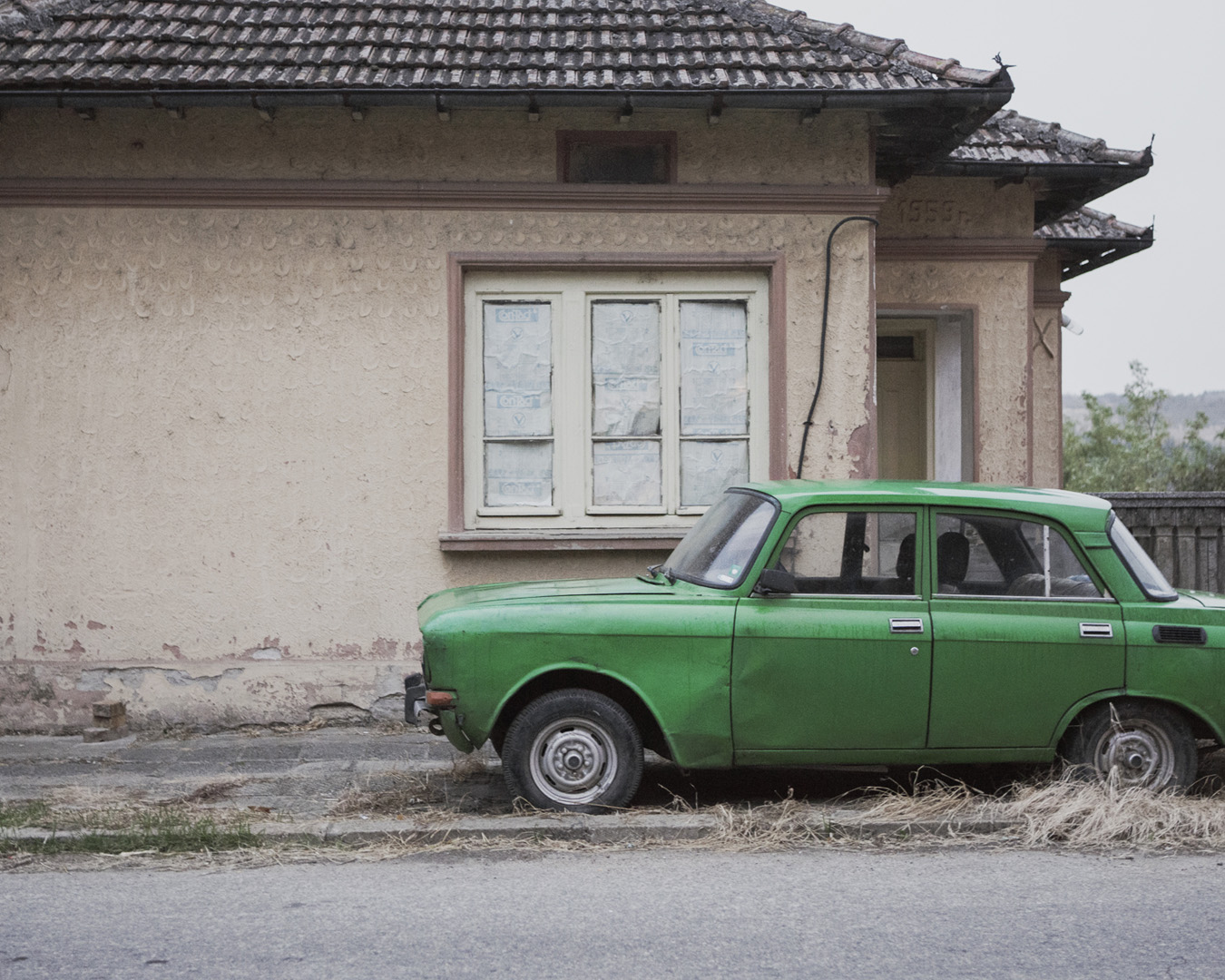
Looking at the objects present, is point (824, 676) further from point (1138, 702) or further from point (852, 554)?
point (1138, 702)

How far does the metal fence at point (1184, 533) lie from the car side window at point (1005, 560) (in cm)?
329

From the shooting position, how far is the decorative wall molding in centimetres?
821

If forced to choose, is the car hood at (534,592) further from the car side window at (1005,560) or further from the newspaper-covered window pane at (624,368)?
the newspaper-covered window pane at (624,368)

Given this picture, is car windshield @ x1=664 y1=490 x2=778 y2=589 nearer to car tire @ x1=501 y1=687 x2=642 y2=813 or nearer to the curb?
car tire @ x1=501 y1=687 x2=642 y2=813

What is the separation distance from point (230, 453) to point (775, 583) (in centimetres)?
425

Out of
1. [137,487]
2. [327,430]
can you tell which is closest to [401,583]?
[327,430]

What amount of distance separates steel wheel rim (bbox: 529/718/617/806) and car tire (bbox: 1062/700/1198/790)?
87.2 inches

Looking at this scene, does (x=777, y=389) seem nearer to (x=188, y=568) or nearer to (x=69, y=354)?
(x=188, y=568)

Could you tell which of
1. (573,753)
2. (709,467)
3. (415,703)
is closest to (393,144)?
(709,467)

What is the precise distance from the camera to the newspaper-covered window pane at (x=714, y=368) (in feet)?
27.9

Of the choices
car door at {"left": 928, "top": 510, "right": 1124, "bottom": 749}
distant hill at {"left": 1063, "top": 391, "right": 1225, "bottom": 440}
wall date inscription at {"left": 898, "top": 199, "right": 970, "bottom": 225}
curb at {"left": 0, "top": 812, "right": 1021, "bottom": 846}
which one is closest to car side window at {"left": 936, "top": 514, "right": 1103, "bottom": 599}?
car door at {"left": 928, "top": 510, "right": 1124, "bottom": 749}

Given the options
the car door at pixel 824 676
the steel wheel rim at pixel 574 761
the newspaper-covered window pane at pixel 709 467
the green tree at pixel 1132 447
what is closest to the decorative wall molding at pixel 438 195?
the newspaper-covered window pane at pixel 709 467

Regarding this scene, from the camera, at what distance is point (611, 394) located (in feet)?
27.9

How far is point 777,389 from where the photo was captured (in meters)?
8.39
